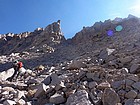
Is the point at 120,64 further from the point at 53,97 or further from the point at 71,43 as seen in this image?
the point at 71,43

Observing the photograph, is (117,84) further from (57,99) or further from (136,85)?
Answer: (57,99)

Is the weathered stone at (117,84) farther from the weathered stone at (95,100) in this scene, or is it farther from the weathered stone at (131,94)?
the weathered stone at (95,100)

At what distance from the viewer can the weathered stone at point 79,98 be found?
741 cm

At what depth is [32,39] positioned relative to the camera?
51.5m

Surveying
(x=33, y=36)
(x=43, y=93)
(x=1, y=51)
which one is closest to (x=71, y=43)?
(x=33, y=36)

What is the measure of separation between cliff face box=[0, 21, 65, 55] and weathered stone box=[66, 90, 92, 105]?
110ft

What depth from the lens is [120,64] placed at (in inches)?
464

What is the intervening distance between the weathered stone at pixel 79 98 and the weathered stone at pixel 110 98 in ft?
1.54

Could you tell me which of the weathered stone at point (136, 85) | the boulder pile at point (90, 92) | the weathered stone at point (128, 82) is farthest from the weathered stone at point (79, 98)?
the weathered stone at point (136, 85)

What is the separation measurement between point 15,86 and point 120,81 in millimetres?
4769

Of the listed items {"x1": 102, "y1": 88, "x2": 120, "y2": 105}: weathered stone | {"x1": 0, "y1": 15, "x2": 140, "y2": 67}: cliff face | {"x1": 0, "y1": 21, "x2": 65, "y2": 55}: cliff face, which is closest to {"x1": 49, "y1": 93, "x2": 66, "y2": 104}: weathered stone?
{"x1": 102, "y1": 88, "x2": 120, "y2": 105}: weathered stone

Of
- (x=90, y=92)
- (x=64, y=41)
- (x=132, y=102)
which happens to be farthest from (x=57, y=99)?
(x=64, y=41)

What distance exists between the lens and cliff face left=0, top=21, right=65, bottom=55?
4573cm

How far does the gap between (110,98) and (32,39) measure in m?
45.3
